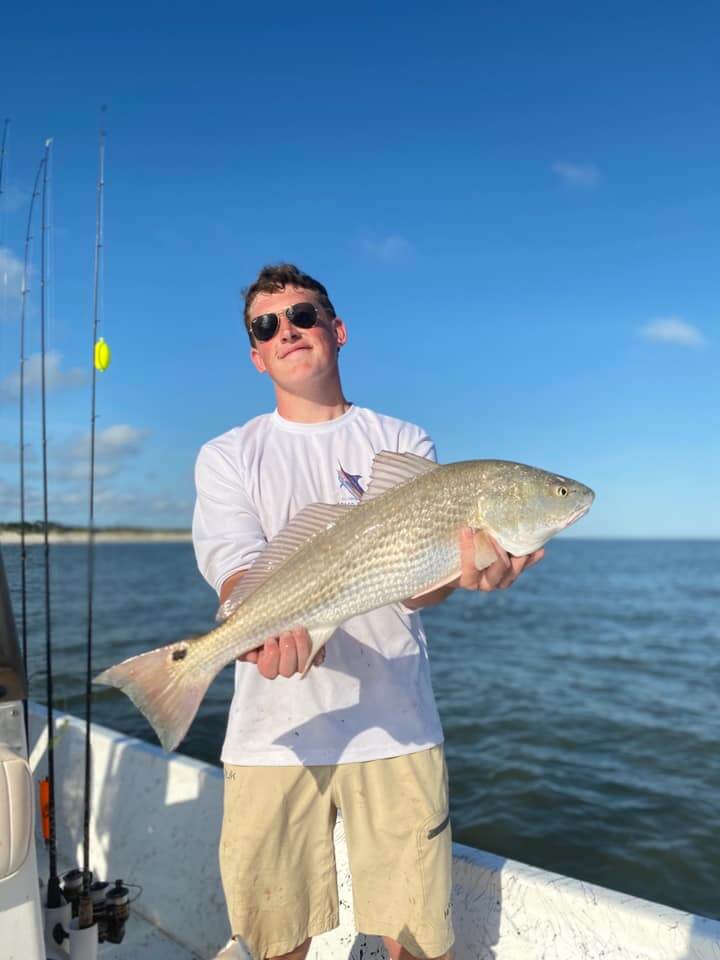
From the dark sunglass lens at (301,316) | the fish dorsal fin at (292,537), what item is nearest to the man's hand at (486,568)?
the fish dorsal fin at (292,537)

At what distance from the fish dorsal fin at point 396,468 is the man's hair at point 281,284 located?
0.94 m

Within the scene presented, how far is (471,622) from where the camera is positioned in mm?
26125

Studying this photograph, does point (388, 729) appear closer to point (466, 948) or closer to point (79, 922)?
point (466, 948)

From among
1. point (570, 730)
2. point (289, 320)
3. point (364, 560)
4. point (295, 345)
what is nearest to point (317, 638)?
point (364, 560)

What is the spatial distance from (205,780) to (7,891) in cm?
222

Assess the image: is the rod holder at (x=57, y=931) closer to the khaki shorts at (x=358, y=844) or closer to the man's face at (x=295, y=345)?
the khaki shorts at (x=358, y=844)

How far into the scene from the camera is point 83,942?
11.5 ft

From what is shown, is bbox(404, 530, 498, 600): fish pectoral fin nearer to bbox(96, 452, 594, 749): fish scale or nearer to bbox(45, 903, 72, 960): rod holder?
bbox(96, 452, 594, 749): fish scale

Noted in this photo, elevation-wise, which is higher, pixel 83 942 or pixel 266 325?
pixel 266 325

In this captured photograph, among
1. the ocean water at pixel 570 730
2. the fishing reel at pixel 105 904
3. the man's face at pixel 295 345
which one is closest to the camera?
the man's face at pixel 295 345

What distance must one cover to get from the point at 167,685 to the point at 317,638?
0.59 m

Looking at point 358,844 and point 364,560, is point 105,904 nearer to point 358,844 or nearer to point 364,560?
point 358,844

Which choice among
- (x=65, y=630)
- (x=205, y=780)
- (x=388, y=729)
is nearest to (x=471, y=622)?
(x=65, y=630)

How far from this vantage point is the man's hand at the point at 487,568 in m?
2.85
